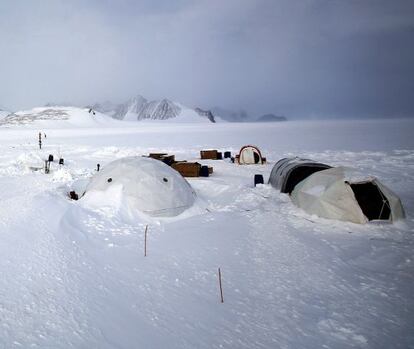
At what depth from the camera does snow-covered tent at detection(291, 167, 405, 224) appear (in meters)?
10.3

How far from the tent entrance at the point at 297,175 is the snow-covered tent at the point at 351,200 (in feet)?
8.01

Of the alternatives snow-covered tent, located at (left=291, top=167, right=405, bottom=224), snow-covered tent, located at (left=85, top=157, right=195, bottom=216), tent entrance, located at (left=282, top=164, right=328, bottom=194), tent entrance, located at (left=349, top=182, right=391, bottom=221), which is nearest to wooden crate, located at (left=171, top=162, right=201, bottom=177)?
snow-covered tent, located at (left=85, top=157, right=195, bottom=216)

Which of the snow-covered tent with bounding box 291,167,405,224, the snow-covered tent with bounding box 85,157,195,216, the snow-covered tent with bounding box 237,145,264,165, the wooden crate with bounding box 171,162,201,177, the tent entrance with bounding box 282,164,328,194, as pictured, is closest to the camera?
the snow-covered tent with bounding box 291,167,405,224

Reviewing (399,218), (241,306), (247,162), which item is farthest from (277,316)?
(247,162)

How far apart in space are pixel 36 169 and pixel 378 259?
763 inches

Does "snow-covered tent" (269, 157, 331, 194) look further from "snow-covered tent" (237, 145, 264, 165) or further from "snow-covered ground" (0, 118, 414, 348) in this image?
"snow-covered tent" (237, 145, 264, 165)

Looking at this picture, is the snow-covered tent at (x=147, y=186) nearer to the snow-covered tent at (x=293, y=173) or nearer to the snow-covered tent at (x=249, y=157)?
the snow-covered tent at (x=293, y=173)

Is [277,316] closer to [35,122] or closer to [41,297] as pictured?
[41,297]

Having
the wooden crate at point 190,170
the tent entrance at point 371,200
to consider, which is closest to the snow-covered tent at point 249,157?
the wooden crate at point 190,170

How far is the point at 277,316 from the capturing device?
215 inches

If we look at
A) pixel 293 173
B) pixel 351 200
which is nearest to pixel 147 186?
pixel 293 173

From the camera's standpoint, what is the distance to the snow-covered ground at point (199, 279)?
486cm

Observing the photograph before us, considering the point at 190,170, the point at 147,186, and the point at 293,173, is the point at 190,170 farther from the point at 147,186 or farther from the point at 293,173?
the point at 147,186

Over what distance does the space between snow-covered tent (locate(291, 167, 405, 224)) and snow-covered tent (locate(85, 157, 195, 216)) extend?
464cm
